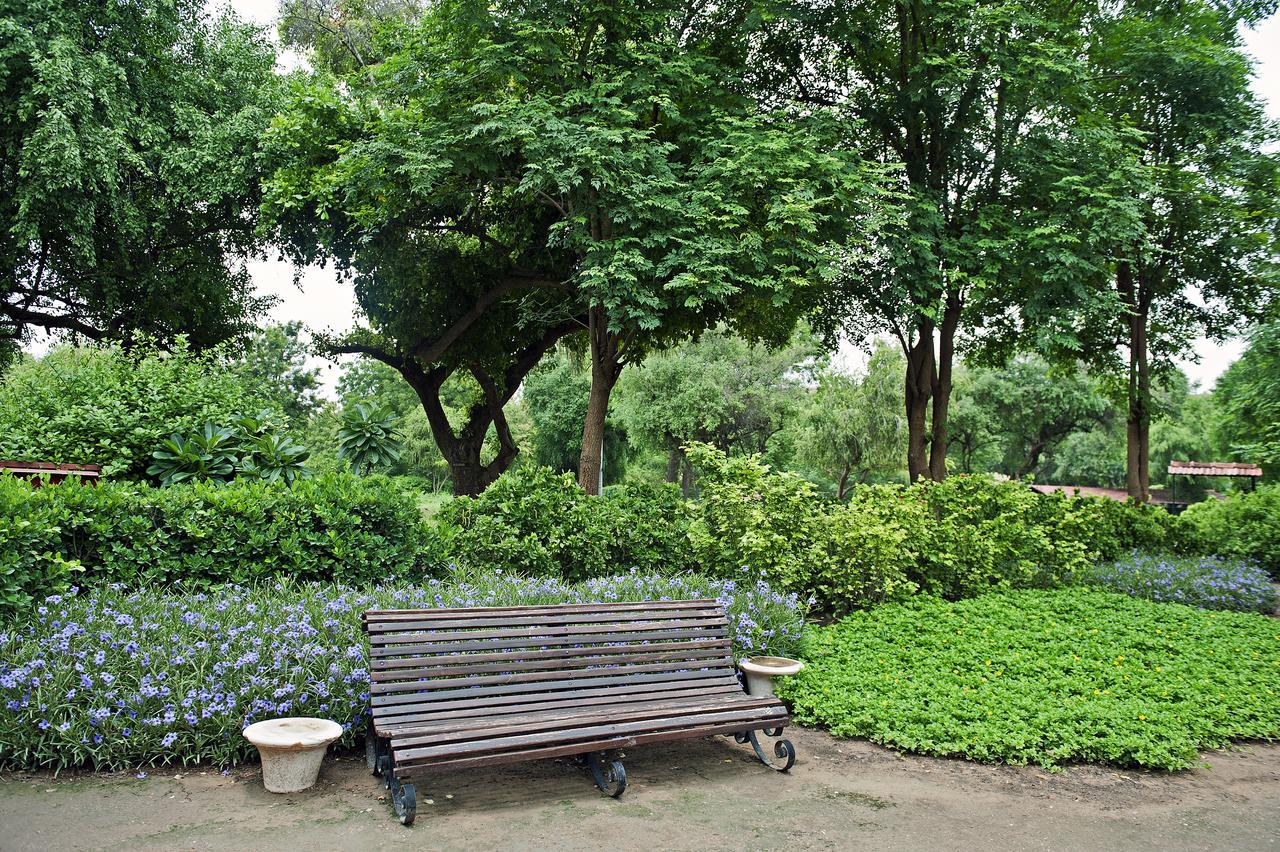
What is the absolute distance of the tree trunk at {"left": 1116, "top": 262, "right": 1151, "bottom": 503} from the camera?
54.6ft

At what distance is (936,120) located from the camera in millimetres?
13984

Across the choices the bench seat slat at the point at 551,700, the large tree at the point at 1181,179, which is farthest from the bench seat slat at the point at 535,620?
the large tree at the point at 1181,179

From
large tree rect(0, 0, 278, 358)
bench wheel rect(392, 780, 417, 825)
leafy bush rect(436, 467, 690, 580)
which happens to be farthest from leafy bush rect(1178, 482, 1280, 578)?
large tree rect(0, 0, 278, 358)

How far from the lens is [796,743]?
5.60 meters

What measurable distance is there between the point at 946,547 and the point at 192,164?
47.6ft

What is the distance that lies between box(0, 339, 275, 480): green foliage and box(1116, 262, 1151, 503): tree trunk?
16.0 metres

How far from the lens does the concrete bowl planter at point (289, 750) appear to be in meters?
4.24

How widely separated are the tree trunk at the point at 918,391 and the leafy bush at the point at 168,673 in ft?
38.0

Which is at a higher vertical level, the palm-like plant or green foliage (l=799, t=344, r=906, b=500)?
green foliage (l=799, t=344, r=906, b=500)

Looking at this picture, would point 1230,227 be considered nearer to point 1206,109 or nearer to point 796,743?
point 1206,109

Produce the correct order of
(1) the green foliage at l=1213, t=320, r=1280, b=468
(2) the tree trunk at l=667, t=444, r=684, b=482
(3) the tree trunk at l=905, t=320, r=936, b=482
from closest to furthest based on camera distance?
(3) the tree trunk at l=905, t=320, r=936, b=482
(1) the green foliage at l=1213, t=320, r=1280, b=468
(2) the tree trunk at l=667, t=444, r=684, b=482

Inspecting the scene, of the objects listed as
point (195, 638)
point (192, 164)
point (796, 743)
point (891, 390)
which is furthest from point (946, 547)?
point (891, 390)

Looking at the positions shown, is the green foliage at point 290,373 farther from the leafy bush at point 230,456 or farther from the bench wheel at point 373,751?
the bench wheel at point 373,751

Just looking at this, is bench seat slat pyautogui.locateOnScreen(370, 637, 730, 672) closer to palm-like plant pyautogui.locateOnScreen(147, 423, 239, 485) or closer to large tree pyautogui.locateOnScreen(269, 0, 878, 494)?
palm-like plant pyautogui.locateOnScreen(147, 423, 239, 485)
